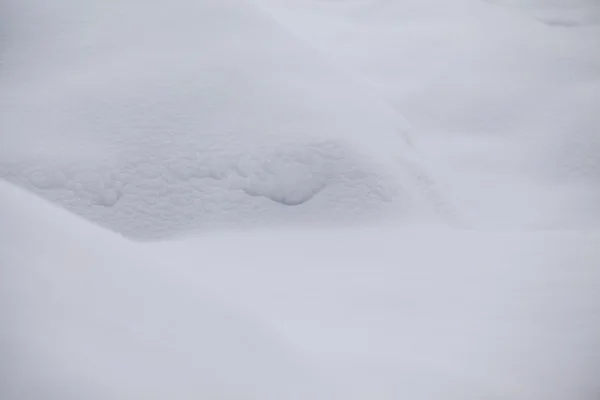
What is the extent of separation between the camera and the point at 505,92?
5.43 m

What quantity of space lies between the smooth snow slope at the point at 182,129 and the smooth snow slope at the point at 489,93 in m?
0.86

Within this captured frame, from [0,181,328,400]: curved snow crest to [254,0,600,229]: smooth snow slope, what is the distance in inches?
101

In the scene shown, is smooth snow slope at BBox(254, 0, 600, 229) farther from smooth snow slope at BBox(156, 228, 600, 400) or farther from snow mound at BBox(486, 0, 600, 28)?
smooth snow slope at BBox(156, 228, 600, 400)

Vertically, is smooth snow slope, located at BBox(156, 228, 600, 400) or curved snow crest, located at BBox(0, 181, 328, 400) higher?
curved snow crest, located at BBox(0, 181, 328, 400)

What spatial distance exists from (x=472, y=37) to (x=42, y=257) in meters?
6.00

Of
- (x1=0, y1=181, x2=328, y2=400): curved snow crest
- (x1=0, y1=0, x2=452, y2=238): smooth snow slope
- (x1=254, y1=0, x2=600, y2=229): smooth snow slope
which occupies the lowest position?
(x1=254, y1=0, x2=600, y2=229): smooth snow slope

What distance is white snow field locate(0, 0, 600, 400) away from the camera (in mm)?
1080

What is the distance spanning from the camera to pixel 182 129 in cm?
302

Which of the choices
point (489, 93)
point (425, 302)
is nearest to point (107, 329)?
point (425, 302)

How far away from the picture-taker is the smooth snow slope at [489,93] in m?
4.20

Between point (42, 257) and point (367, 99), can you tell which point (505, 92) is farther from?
point (42, 257)

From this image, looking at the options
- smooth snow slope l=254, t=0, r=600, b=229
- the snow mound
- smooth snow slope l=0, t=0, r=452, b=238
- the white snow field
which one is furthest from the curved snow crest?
the snow mound

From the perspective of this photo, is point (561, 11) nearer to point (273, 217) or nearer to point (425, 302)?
point (273, 217)

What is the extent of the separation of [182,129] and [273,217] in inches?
26.2
